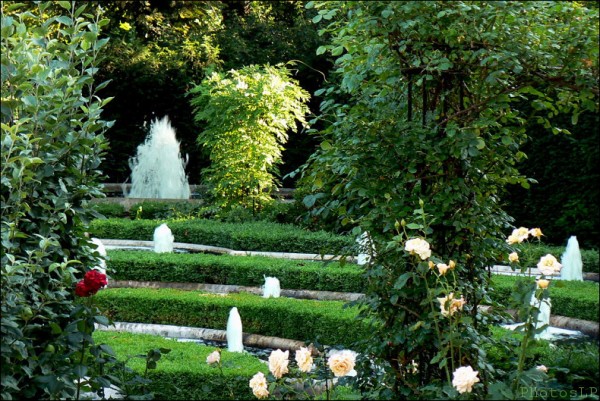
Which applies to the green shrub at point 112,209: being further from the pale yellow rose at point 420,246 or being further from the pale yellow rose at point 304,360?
the pale yellow rose at point 420,246

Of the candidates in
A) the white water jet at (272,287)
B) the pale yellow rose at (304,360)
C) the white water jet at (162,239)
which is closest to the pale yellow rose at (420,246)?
the pale yellow rose at (304,360)

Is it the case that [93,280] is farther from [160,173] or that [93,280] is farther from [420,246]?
[160,173]

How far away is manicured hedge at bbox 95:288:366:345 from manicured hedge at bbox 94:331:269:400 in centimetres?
140

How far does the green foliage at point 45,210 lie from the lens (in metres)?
3.51

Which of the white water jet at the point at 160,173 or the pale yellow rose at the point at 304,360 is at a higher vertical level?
the white water jet at the point at 160,173

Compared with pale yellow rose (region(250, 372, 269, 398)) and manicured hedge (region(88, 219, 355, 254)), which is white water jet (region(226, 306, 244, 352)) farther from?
pale yellow rose (region(250, 372, 269, 398))

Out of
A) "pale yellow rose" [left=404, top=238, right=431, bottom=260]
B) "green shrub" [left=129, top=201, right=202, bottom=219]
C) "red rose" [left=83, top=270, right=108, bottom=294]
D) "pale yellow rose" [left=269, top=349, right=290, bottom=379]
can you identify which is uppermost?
"green shrub" [left=129, top=201, right=202, bottom=219]

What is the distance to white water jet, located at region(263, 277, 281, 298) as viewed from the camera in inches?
332

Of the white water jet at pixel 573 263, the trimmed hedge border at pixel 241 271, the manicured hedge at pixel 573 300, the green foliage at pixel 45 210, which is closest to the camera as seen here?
the green foliage at pixel 45 210

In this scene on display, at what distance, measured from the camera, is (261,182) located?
46.5 feet

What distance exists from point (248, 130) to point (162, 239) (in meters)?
3.98

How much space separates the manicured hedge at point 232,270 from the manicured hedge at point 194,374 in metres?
3.01

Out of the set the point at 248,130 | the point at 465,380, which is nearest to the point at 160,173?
the point at 248,130

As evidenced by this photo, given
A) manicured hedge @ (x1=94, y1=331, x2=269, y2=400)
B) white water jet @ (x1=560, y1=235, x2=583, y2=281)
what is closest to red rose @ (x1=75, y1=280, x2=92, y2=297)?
manicured hedge @ (x1=94, y1=331, x2=269, y2=400)
